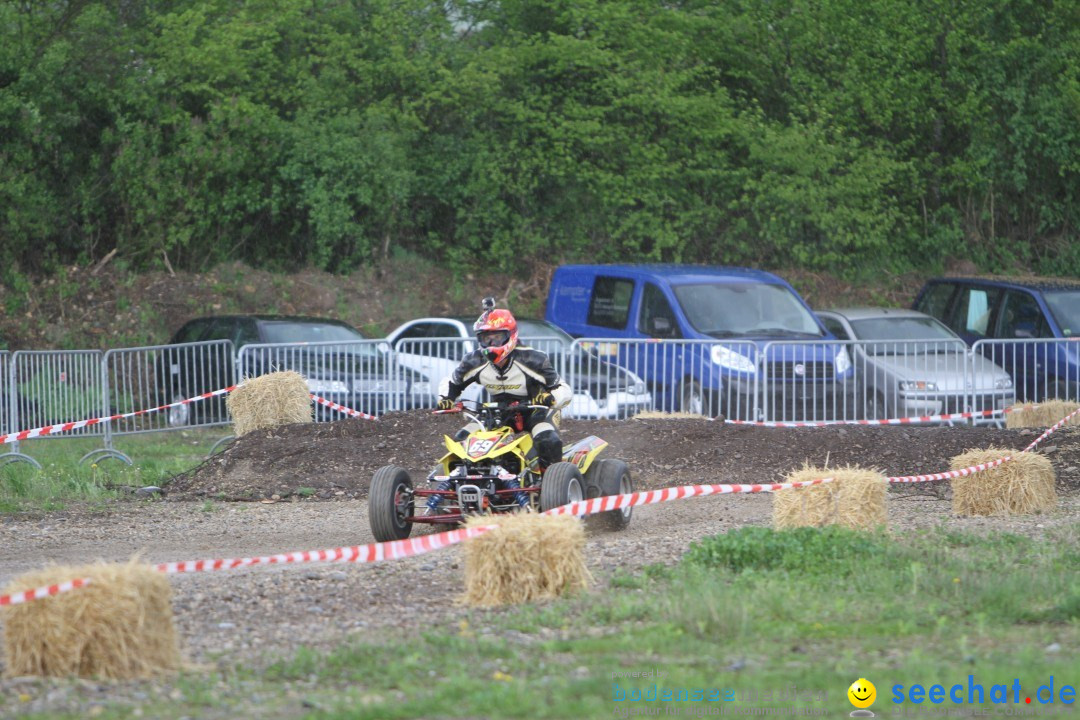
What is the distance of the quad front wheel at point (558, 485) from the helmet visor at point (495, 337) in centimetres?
104

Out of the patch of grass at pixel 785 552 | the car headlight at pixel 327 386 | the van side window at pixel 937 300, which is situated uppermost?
the van side window at pixel 937 300

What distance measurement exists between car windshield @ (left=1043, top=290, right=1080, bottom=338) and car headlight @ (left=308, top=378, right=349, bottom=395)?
30.9 feet

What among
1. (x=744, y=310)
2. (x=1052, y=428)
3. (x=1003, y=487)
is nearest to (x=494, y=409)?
(x=1003, y=487)

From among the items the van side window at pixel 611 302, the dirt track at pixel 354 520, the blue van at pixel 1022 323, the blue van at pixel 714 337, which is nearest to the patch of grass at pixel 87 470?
the dirt track at pixel 354 520

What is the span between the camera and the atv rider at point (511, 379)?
10.6 meters

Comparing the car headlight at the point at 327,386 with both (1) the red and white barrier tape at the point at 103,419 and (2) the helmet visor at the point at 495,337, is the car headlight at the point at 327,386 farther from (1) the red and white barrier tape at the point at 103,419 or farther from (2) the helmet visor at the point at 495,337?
(2) the helmet visor at the point at 495,337

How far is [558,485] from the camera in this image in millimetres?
9891

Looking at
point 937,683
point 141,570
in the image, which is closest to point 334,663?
point 141,570


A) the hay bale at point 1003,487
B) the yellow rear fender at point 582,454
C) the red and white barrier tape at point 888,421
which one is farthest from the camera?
the red and white barrier tape at point 888,421

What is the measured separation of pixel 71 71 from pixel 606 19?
31.1 ft

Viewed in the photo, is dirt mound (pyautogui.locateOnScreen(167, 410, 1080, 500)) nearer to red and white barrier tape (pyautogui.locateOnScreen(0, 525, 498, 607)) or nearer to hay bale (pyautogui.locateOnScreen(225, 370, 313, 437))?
hay bale (pyautogui.locateOnScreen(225, 370, 313, 437))

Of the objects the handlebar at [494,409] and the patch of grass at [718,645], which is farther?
the handlebar at [494,409]

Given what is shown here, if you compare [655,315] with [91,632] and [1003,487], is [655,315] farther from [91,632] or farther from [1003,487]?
[91,632]

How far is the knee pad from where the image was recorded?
10570 millimetres
